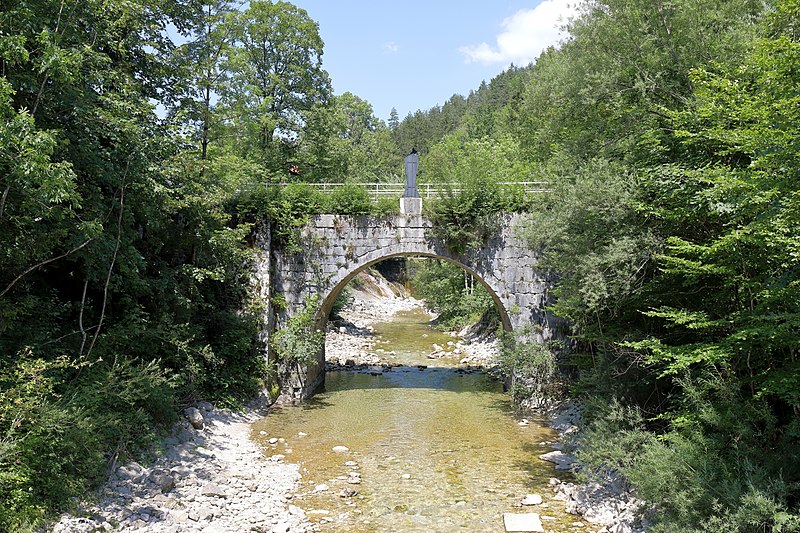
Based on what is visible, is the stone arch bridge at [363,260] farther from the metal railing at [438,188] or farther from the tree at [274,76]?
the tree at [274,76]

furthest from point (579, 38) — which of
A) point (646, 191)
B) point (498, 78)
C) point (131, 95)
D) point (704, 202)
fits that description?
point (498, 78)

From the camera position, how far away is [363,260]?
1291cm

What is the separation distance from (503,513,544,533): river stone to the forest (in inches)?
51.8

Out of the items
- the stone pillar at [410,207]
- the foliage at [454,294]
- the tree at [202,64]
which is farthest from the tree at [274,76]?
the foliage at [454,294]

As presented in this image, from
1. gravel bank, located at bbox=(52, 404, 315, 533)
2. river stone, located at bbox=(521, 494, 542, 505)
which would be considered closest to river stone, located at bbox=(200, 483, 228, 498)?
gravel bank, located at bbox=(52, 404, 315, 533)

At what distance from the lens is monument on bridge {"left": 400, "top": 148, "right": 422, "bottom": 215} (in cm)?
1286

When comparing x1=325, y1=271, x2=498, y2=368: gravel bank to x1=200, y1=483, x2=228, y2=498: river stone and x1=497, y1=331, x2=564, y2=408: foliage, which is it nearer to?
x1=497, y1=331, x2=564, y2=408: foliage

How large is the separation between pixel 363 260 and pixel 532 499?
22.6 ft

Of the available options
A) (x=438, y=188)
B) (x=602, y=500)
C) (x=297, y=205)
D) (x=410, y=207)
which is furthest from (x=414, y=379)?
(x=602, y=500)

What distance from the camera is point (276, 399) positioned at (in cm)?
1278

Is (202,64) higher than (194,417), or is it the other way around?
(202,64)

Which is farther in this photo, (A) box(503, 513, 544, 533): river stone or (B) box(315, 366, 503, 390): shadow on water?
(B) box(315, 366, 503, 390): shadow on water

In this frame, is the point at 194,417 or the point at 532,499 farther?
the point at 194,417

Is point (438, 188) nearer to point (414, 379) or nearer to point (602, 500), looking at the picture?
point (414, 379)
